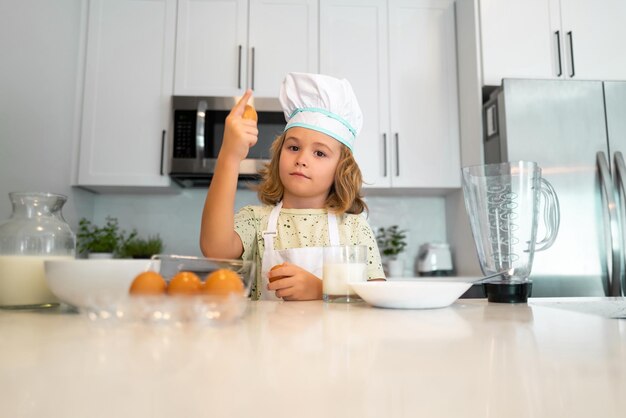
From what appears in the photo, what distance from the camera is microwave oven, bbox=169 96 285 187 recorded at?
6.66 feet

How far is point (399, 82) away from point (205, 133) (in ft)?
3.28

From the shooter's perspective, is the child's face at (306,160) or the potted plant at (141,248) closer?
the child's face at (306,160)

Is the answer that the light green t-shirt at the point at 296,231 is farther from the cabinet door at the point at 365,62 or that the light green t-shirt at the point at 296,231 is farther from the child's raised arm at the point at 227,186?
the cabinet door at the point at 365,62

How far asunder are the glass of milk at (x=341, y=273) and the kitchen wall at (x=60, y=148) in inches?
56.6

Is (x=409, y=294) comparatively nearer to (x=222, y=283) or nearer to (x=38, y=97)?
(x=222, y=283)

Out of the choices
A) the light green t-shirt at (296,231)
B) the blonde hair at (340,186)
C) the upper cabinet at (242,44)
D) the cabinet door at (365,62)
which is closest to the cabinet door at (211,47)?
the upper cabinet at (242,44)

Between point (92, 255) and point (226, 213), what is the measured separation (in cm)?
143

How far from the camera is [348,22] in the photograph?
7.36ft

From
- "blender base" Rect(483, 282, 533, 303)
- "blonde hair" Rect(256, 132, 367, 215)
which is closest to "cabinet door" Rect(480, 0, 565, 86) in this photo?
"blonde hair" Rect(256, 132, 367, 215)

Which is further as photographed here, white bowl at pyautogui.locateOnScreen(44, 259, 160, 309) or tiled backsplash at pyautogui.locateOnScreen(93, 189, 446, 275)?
tiled backsplash at pyautogui.locateOnScreen(93, 189, 446, 275)

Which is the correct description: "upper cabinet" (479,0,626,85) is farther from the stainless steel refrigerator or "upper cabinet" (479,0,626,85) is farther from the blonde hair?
the blonde hair

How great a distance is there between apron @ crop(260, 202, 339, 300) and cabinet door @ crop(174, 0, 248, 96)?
1.16m

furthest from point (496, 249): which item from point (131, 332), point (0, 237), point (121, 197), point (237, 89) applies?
point (121, 197)

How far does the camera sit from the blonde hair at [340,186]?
1.18 metres
